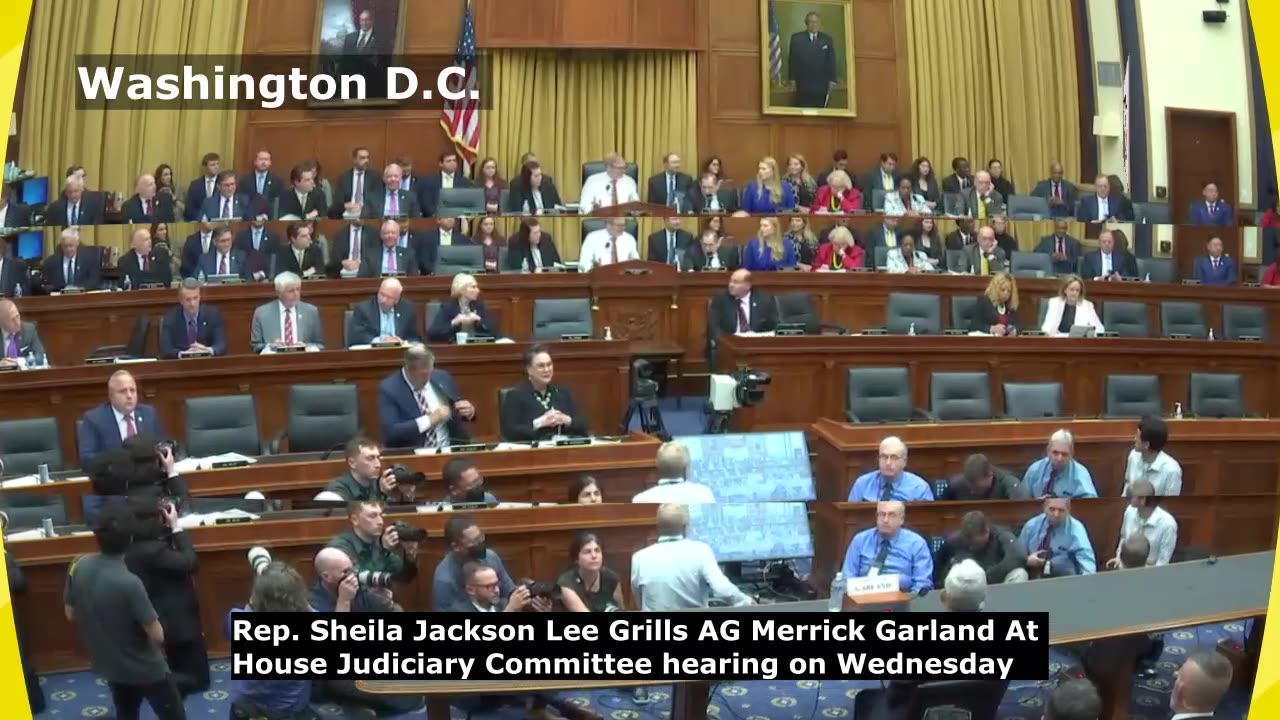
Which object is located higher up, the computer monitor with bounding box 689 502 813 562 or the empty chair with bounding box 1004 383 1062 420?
the empty chair with bounding box 1004 383 1062 420

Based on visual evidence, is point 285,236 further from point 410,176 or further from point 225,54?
point 225,54

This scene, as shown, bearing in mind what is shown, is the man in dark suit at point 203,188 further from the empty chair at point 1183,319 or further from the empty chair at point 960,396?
the empty chair at point 1183,319

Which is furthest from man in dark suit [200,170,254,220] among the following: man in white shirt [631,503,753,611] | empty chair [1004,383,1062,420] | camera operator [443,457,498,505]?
man in white shirt [631,503,753,611]

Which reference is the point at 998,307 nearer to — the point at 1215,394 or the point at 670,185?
the point at 1215,394

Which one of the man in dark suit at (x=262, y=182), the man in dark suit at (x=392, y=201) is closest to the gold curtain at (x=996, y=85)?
the man in dark suit at (x=392, y=201)

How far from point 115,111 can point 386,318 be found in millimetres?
3703

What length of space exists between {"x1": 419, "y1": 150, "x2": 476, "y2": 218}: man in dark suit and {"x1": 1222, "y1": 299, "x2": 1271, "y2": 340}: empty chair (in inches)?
169

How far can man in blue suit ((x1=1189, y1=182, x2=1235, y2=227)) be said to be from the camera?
10000mm

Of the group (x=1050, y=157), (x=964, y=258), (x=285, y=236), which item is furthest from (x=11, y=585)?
(x=1050, y=157)

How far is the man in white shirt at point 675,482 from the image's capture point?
6344mm

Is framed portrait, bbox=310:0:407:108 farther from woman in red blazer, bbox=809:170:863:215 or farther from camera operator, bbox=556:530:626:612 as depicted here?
camera operator, bbox=556:530:626:612

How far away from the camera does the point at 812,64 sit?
1086cm

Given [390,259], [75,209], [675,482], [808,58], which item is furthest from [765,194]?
[75,209]

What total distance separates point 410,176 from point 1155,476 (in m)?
5.32
